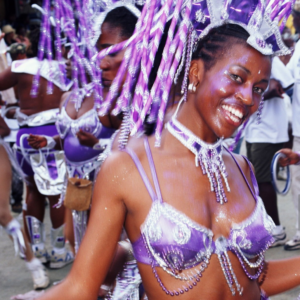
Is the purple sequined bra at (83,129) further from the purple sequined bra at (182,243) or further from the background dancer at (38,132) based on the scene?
the purple sequined bra at (182,243)

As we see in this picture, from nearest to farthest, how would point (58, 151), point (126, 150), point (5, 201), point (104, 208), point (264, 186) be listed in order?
point (104, 208), point (126, 150), point (5, 201), point (58, 151), point (264, 186)

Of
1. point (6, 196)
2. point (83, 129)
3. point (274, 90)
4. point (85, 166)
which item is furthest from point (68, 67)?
point (274, 90)

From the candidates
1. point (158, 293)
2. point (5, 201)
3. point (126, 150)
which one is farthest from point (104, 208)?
point (5, 201)

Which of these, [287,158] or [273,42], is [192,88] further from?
[287,158]

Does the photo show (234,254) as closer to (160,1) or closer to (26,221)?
(160,1)

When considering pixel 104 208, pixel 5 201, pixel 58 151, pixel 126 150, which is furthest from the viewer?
pixel 58 151

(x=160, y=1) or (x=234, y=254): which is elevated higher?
(x=160, y=1)

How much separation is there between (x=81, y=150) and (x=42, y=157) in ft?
3.03

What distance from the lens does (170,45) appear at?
4.81 feet

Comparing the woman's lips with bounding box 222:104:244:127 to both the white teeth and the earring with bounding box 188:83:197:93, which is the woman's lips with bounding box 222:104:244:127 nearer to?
the white teeth

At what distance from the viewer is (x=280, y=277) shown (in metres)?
1.70

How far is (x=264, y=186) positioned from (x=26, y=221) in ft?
7.17

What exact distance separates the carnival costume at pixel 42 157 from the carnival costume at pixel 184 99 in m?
2.65

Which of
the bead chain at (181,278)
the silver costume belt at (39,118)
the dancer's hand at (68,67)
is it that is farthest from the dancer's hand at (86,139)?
the bead chain at (181,278)
